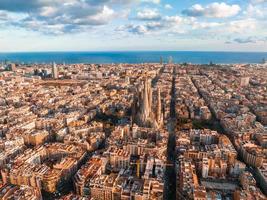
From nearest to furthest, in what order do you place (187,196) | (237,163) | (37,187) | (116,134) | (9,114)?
1. (187,196)
2. (37,187)
3. (237,163)
4. (116,134)
5. (9,114)

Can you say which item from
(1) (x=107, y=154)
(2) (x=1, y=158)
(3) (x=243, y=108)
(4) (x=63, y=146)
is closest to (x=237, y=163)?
(1) (x=107, y=154)

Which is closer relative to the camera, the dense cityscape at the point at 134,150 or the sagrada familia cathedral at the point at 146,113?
the dense cityscape at the point at 134,150

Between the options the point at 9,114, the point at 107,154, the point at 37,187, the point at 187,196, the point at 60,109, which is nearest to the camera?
the point at 187,196

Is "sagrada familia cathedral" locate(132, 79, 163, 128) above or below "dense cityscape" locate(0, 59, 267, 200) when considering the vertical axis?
above

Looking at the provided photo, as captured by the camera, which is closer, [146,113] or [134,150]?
[134,150]

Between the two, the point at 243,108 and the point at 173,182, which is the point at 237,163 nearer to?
the point at 173,182

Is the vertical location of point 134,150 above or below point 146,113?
below

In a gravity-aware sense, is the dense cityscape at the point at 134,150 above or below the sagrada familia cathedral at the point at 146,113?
below

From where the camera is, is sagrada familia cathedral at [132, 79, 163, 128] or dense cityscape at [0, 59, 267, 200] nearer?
dense cityscape at [0, 59, 267, 200]
